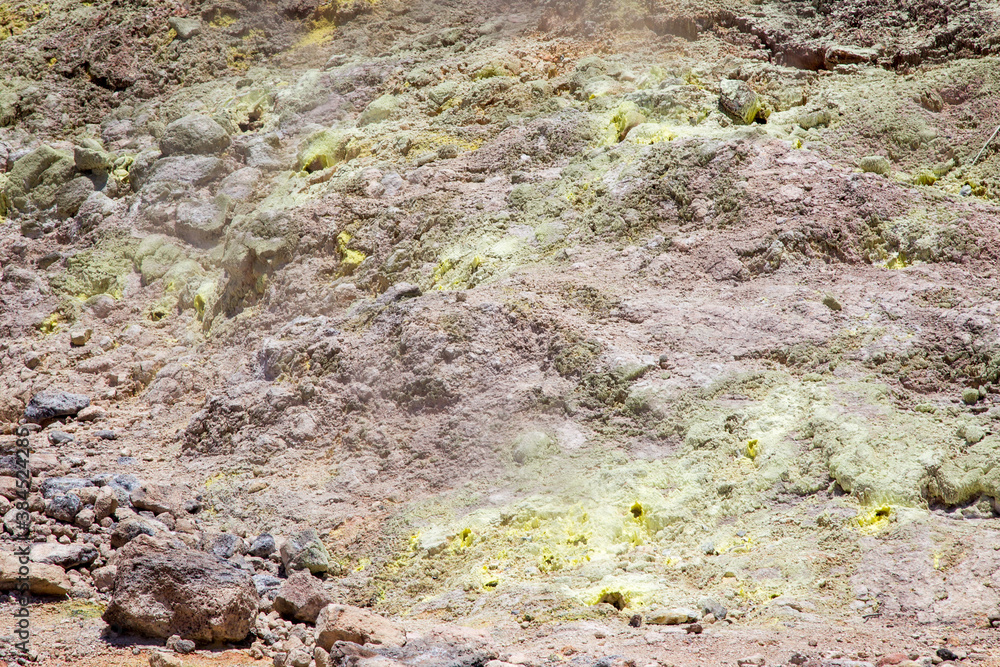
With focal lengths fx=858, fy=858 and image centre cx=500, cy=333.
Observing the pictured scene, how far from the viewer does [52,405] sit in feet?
19.8

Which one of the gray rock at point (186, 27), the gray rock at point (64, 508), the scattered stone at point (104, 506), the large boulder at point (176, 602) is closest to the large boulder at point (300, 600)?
the large boulder at point (176, 602)

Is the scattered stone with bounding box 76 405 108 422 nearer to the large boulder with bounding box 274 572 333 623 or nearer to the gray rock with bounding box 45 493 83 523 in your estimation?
the gray rock with bounding box 45 493 83 523

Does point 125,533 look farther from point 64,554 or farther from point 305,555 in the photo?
point 305,555

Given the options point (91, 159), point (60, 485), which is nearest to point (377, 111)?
point (91, 159)

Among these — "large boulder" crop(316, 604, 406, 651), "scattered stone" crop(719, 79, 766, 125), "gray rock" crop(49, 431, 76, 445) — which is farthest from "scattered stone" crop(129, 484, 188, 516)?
"scattered stone" crop(719, 79, 766, 125)

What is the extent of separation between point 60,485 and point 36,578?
38.2 inches

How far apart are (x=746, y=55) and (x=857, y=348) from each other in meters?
3.26

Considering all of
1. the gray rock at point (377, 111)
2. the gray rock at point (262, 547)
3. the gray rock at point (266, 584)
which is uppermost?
the gray rock at point (377, 111)

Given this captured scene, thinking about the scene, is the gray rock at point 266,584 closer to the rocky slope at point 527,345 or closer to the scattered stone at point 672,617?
the rocky slope at point 527,345

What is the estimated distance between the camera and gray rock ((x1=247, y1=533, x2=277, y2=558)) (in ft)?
14.4

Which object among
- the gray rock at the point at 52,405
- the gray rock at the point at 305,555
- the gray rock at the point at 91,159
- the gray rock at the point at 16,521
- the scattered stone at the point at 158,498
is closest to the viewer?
the gray rock at the point at 16,521

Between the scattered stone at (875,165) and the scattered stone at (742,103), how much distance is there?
894 mm

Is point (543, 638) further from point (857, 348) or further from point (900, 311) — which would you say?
point (900, 311)

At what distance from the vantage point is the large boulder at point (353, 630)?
10.7 feet
